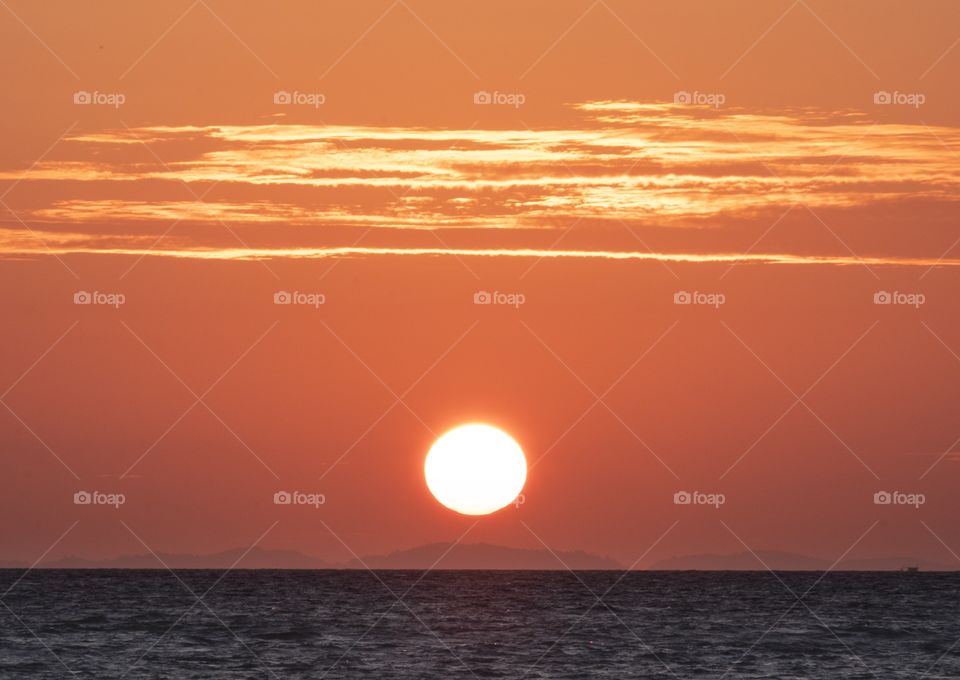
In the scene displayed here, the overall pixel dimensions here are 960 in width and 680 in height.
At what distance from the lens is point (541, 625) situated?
86625 mm

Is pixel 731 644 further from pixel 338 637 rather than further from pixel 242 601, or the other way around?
pixel 242 601

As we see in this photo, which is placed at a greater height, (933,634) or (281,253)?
(281,253)

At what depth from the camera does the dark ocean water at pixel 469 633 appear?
197ft

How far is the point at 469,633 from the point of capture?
7875cm

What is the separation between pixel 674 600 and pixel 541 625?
37867 mm

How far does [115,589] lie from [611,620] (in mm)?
59979

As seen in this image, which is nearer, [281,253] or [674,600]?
[281,253]

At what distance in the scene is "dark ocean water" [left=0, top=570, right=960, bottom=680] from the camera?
60.2m

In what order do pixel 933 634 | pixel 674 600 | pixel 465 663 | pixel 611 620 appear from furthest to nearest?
1. pixel 674 600
2. pixel 611 620
3. pixel 933 634
4. pixel 465 663

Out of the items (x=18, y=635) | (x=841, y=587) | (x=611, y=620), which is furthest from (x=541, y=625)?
(x=841, y=587)

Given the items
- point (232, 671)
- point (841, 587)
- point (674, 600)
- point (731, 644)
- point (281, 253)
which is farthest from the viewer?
point (841, 587)

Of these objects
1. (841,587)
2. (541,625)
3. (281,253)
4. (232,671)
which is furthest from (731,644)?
(841,587)

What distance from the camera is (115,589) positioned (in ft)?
440

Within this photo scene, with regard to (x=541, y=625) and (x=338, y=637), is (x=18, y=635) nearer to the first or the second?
(x=338, y=637)
